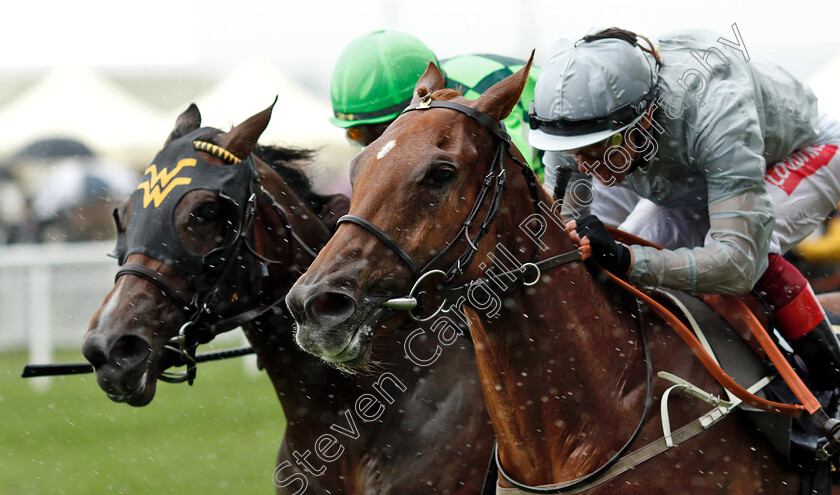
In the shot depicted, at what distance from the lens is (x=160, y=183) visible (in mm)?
3098

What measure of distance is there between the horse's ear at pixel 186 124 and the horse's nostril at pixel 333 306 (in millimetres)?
1559

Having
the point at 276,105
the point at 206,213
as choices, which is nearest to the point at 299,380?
the point at 206,213

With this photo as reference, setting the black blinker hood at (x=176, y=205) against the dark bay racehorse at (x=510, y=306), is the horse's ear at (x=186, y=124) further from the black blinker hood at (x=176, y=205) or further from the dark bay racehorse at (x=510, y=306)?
the dark bay racehorse at (x=510, y=306)

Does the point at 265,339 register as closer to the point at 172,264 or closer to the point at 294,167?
the point at 172,264

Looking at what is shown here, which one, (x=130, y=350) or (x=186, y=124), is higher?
(x=186, y=124)

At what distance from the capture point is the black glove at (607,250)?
2.57 meters

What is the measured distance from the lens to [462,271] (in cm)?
220

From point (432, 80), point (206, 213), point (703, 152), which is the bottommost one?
point (206, 213)

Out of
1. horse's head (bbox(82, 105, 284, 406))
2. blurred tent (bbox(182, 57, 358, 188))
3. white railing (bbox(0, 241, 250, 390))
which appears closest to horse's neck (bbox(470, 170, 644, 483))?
horse's head (bbox(82, 105, 284, 406))

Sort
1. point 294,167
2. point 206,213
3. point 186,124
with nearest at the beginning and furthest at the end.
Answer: point 206,213 < point 186,124 < point 294,167

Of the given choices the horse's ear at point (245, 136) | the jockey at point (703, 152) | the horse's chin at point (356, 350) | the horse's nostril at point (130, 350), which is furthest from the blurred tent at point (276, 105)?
the horse's chin at point (356, 350)

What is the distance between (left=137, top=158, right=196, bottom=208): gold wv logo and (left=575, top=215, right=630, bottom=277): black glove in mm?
1373

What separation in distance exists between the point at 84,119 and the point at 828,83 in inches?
464

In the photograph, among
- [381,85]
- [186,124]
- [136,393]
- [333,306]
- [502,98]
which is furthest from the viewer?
[381,85]
